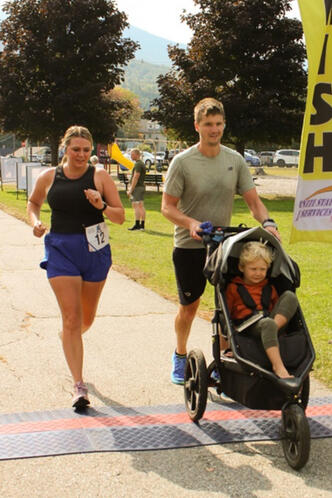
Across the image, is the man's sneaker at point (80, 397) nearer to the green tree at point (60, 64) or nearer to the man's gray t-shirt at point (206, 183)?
the man's gray t-shirt at point (206, 183)

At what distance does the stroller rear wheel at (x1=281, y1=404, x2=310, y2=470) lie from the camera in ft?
11.3

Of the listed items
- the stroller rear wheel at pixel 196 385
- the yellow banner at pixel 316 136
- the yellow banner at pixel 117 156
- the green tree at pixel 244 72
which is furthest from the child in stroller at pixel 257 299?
the yellow banner at pixel 117 156

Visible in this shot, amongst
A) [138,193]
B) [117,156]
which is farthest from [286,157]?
[138,193]

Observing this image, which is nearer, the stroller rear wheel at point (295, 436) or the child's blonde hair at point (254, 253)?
the stroller rear wheel at point (295, 436)

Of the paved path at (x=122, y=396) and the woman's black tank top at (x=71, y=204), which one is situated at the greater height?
the woman's black tank top at (x=71, y=204)

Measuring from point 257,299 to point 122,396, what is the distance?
4.34 ft

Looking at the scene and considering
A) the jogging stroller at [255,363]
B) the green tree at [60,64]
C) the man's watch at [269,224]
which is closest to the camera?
the jogging stroller at [255,363]

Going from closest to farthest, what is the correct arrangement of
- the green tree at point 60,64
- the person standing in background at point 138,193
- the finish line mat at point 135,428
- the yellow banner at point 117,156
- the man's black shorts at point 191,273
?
1. the finish line mat at point 135,428
2. the man's black shorts at point 191,273
3. the person standing in background at point 138,193
4. the green tree at point 60,64
5. the yellow banner at point 117,156

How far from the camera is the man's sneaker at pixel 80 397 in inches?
172

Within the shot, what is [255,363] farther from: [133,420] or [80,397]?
[80,397]

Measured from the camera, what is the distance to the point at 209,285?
357 inches

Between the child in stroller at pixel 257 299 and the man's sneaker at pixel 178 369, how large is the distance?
1.05m

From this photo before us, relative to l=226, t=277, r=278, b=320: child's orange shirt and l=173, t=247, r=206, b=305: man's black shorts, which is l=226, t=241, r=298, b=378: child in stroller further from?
l=173, t=247, r=206, b=305: man's black shorts

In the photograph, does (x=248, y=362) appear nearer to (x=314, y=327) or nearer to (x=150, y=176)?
(x=314, y=327)
